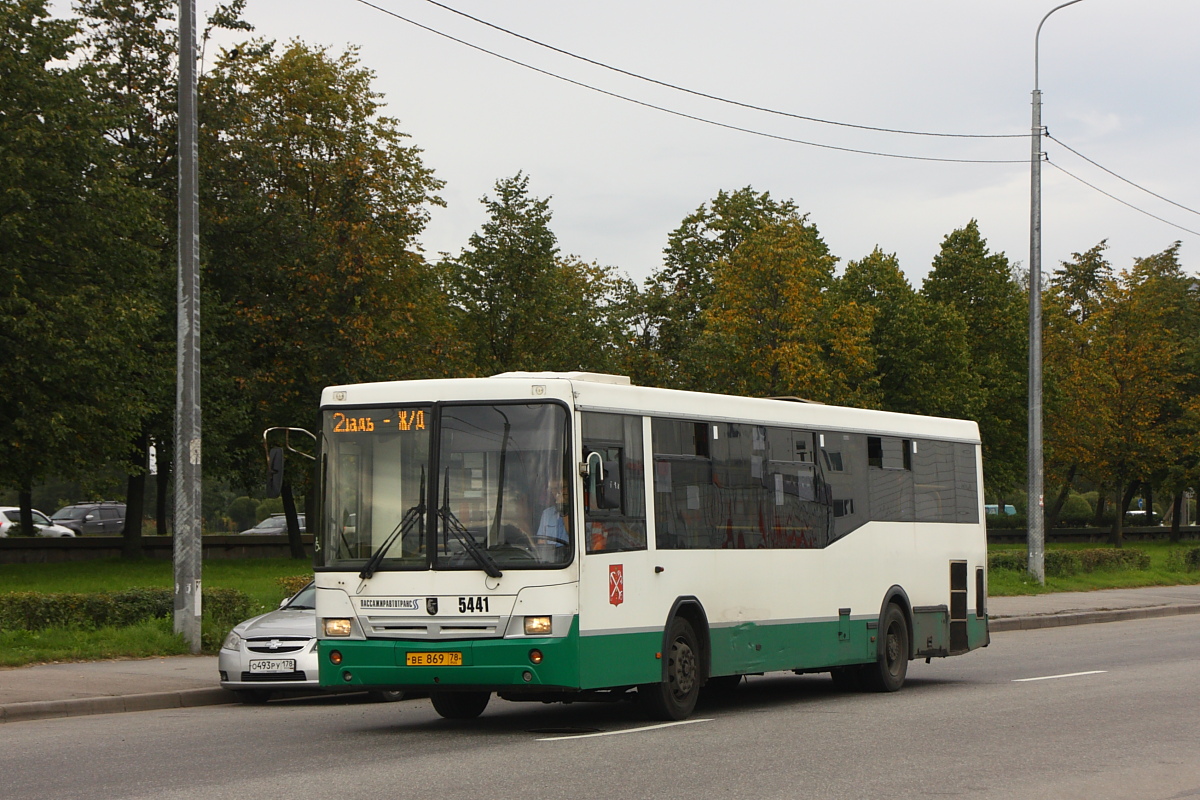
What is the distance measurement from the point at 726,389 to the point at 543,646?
36.3 meters

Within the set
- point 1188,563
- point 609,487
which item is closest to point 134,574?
point 609,487

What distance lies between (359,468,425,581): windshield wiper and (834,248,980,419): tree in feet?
155

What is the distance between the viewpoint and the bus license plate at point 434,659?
1212cm

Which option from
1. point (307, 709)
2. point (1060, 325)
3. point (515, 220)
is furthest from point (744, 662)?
point (1060, 325)

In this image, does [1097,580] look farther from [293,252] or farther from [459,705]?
[459,705]

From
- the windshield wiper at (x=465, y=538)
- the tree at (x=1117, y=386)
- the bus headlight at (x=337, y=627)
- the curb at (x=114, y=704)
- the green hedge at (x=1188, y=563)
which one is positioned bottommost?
the curb at (x=114, y=704)

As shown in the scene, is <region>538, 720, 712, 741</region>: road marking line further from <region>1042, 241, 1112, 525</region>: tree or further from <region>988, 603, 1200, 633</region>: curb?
<region>1042, 241, 1112, 525</region>: tree

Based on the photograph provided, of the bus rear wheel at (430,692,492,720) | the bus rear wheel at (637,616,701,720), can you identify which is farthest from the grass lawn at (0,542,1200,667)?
the bus rear wheel at (637,616,701,720)

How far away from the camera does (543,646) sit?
39.2 feet

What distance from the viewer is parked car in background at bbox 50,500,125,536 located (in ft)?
247

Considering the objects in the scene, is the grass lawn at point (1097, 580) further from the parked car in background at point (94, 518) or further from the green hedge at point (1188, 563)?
the parked car in background at point (94, 518)

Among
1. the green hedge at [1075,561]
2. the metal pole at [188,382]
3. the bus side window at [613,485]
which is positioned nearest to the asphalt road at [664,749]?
the bus side window at [613,485]

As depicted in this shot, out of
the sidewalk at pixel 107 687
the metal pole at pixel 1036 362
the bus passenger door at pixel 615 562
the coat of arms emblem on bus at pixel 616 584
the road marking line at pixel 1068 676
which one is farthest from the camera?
the metal pole at pixel 1036 362

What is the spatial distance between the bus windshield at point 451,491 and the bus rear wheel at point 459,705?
2.09 meters
